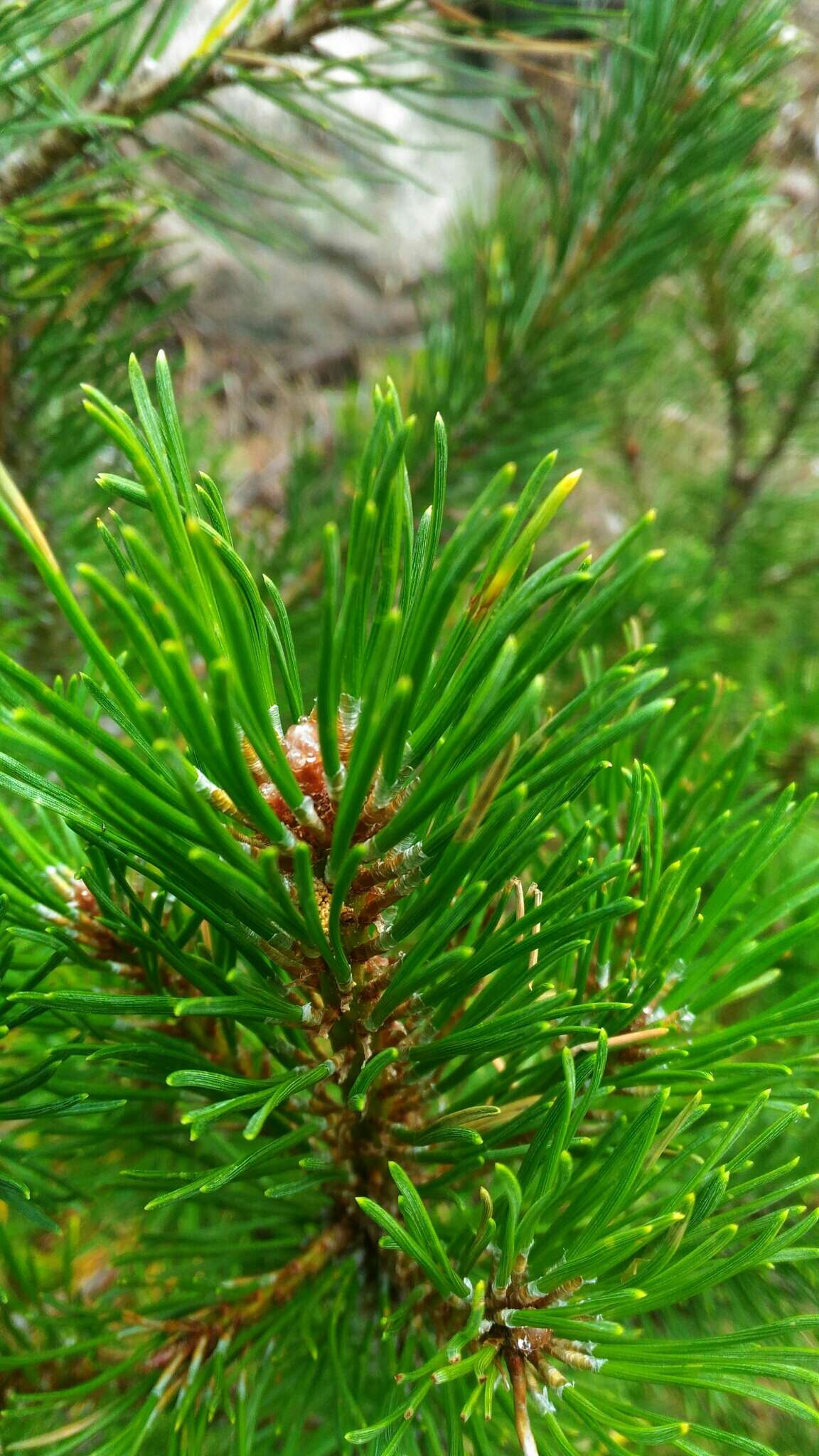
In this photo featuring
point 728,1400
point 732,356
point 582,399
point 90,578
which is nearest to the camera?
point 90,578

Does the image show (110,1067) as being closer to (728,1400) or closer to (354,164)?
(728,1400)

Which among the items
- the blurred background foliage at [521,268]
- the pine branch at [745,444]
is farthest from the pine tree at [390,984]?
the pine branch at [745,444]

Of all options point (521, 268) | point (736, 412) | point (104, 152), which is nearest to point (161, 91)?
point (104, 152)

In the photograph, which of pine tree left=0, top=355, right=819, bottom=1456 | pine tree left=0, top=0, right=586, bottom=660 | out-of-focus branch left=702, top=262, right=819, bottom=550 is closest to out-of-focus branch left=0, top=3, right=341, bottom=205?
pine tree left=0, top=0, right=586, bottom=660

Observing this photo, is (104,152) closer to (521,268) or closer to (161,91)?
(161,91)

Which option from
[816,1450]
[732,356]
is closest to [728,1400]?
[816,1450]

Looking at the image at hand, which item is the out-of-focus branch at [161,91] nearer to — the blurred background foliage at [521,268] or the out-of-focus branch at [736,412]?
the blurred background foliage at [521,268]

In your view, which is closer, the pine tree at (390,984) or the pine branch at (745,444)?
the pine tree at (390,984)
